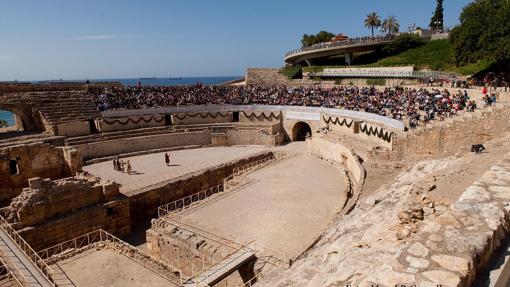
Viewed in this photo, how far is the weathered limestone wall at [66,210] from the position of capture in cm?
1448

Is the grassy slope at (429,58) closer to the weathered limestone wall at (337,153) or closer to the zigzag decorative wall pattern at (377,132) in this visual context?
the zigzag decorative wall pattern at (377,132)

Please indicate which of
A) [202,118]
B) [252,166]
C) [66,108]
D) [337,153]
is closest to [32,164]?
[66,108]

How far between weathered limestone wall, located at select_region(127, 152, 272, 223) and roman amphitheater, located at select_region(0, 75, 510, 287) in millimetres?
77

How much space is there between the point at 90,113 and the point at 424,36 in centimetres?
4288

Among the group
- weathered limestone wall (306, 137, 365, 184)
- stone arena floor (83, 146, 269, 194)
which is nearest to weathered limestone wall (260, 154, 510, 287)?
weathered limestone wall (306, 137, 365, 184)

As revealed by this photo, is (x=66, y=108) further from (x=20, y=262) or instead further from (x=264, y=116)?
(x=20, y=262)

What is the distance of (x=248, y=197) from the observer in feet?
59.1

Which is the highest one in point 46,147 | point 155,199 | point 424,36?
point 424,36

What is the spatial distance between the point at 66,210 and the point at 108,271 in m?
5.61

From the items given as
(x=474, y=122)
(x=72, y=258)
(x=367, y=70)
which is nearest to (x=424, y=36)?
(x=367, y=70)

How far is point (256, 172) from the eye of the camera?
74.5 feet

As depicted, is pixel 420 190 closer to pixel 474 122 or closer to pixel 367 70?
→ pixel 474 122

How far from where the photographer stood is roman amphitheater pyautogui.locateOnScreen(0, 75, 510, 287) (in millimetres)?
5027

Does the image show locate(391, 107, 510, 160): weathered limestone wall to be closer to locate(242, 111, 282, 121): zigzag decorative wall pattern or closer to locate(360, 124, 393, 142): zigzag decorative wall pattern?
locate(360, 124, 393, 142): zigzag decorative wall pattern
